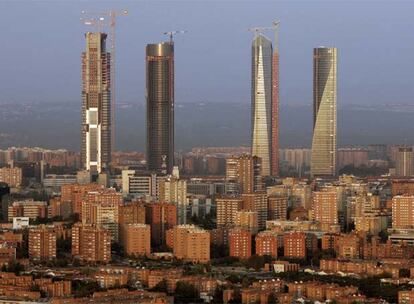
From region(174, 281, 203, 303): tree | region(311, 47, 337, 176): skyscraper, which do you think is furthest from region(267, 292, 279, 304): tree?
region(311, 47, 337, 176): skyscraper

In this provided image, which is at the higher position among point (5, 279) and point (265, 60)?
point (265, 60)

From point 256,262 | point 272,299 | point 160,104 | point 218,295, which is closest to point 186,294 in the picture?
point 218,295

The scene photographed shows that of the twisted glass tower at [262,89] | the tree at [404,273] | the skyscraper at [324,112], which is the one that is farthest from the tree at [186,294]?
the twisted glass tower at [262,89]

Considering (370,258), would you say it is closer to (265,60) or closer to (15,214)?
(15,214)

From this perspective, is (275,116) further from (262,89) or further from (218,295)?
(218,295)

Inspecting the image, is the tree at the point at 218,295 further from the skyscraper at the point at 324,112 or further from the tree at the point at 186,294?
the skyscraper at the point at 324,112

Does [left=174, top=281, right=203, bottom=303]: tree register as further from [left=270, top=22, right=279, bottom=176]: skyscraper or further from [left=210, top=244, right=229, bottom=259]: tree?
[left=270, top=22, right=279, bottom=176]: skyscraper

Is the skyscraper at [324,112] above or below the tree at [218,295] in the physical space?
above

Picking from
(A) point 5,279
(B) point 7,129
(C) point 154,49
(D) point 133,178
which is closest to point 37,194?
(D) point 133,178
